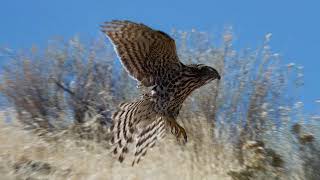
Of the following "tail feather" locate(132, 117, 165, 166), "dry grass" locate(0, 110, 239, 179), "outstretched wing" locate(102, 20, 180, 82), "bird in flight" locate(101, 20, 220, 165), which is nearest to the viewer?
"outstretched wing" locate(102, 20, 180, 82)

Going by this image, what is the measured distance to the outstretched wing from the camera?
18.5 ft

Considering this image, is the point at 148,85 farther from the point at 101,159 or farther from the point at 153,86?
the point at 101,159

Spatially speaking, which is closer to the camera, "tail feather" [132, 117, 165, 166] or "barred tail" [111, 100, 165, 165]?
"barred tail" [111, 100, 165, 165]

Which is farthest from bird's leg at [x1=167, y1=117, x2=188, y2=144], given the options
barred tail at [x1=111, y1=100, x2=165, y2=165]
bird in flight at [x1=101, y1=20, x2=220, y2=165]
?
barred tail at [x1=111, y1=100, x2=165, y2=165]

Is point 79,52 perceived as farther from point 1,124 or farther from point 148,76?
point 148,76

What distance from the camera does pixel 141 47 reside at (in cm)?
587

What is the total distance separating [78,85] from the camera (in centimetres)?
1386

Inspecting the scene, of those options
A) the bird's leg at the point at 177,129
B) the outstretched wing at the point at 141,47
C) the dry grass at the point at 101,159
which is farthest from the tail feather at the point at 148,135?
the dry grass at the point at 101,159

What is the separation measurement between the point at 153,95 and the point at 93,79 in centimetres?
769

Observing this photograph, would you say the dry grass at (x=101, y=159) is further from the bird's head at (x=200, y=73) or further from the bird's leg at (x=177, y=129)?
the bird's head at (x=200, y=73)

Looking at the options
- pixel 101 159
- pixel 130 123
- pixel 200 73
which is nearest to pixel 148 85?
pixel 130 123

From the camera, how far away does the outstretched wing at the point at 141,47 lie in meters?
5.63

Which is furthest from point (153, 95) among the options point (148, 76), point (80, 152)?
point (80, 152)

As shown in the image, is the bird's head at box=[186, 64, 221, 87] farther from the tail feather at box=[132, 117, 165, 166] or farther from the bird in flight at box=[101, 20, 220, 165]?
the tail feather at box=[132, 117, 165, 166]
